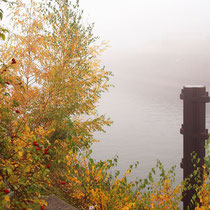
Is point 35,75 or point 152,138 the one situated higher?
point 152,138

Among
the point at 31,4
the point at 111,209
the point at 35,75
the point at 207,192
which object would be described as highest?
the point at 31,4

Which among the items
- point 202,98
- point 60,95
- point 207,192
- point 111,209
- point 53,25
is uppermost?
point 53,25

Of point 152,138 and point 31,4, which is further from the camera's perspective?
point 152,138

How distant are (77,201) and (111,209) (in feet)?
5.28

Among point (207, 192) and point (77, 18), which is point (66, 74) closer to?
point (77, 18)

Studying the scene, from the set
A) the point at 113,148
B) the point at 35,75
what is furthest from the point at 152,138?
the point at 35,75

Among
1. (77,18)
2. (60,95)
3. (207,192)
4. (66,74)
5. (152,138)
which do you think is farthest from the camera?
(152,138)

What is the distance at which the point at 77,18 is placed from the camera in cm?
920

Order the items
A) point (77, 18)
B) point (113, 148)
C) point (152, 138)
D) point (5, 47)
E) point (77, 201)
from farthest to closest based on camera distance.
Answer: point (152, 138) → point (113, 148) → point (5, 47) → point (77, 18) → point (77, 201)

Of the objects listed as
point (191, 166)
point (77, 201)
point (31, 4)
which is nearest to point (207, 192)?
point (191, 166)

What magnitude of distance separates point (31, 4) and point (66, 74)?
4.48m

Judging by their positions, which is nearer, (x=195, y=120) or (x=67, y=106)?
(x=195, y=120)

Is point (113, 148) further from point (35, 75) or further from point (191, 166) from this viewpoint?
point (191, 166)

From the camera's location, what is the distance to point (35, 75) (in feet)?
34.1
